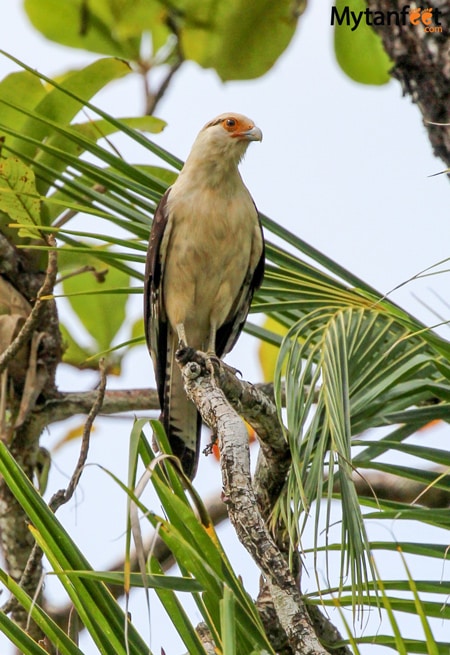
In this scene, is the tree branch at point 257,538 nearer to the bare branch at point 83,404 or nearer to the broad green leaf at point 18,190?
the broad green leaf at point 18,190

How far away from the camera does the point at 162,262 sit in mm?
4137

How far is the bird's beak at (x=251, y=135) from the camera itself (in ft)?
13.9

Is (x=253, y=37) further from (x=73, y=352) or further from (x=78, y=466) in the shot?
(x=78, y=466)

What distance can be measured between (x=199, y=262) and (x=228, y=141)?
575 mm

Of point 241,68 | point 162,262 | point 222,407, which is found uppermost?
point 241,68

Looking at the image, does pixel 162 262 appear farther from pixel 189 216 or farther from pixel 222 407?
pixel 222 407

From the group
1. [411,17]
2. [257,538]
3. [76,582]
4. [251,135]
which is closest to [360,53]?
[251,135]

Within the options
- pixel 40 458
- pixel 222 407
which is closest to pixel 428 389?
pixel 222 407

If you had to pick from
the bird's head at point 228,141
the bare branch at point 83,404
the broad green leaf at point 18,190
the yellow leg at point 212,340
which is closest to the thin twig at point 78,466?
the broad green leaf at point 18,190

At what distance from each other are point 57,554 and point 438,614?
0.86 metres

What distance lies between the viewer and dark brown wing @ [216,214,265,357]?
13.2ft

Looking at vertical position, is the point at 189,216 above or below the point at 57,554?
above

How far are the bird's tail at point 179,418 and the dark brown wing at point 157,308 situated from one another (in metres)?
0.04

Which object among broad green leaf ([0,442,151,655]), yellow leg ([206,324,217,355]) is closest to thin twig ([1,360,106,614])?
broad green leaf ([0,442,151,655])
